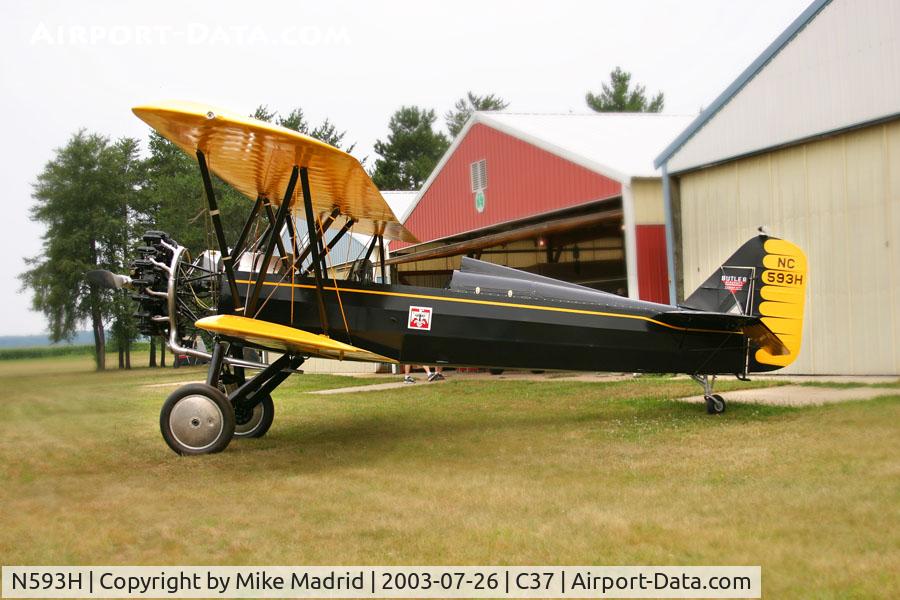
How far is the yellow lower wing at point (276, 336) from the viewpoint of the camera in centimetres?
750

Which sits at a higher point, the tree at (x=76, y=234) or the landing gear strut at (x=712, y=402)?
the tree at (x=76, y=234)

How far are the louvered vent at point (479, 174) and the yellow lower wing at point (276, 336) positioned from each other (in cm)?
1188

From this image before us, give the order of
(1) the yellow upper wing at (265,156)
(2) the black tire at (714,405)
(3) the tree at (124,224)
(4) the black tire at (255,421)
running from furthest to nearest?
(3) the tree at (124,224) → (4) the black tire at (255,421) → (2) the black tire at (714,405) → (1) the yellow upper wing at (265,156)

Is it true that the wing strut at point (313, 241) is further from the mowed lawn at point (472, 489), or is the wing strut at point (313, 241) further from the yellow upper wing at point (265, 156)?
the mowed lawn at point (472, 489)

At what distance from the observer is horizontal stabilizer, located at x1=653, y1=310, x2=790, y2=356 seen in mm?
8781

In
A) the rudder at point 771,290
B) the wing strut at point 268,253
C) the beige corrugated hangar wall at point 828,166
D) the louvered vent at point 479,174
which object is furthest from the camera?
the louvered vent at point 479,174

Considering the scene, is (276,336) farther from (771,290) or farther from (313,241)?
(771,290)

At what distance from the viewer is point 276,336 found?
7613 millimetres

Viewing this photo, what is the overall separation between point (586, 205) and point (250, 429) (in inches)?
369

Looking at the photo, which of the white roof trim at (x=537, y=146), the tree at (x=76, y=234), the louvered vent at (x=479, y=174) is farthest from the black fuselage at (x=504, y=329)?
A: the louvered vent at (x=479, y=174)

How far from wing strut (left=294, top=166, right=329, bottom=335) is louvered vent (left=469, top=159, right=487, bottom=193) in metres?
11.6

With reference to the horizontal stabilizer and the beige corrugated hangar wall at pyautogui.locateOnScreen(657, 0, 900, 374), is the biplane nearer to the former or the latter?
the horizontal stabilizer

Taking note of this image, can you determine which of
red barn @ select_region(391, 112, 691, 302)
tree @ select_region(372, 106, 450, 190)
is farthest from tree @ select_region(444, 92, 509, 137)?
red barn @ select_region(391, 112, 691, 302)

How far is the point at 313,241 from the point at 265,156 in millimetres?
1025
